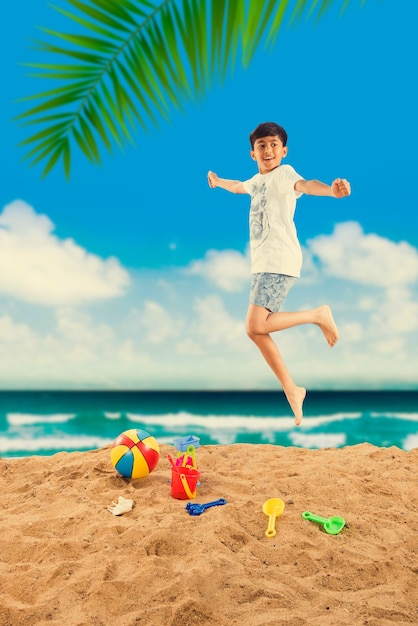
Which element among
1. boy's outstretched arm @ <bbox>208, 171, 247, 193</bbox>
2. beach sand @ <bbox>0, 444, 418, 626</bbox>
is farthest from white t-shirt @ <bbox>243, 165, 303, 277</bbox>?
beach sand @ <bbox>0, 444, 418, 626</bbox>

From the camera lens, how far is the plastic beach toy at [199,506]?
11.9 feet

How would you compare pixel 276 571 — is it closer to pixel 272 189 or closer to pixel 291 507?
pixel 291 507

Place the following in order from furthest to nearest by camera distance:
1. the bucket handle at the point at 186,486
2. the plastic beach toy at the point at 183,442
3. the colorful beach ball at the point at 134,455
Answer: the plastic beach toy at the point at 183,442
the colorful beach ball at the point at 134,455
the bucket handle at the point at 186,486

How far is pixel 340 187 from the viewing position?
8.97 ft

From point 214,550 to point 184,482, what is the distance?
909 millimetres

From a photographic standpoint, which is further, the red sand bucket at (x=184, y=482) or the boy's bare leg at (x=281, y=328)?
the red sand bucket at (x=184, y=482)

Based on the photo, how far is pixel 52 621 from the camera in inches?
99.0

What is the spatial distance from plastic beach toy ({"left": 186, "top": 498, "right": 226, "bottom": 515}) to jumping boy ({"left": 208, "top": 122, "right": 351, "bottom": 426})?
1.15 meters

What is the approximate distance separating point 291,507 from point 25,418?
1392 centimetres

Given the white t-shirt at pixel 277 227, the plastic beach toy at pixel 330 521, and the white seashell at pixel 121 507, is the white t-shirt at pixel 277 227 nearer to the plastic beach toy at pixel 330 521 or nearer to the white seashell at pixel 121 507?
the plastic beach toy at pixel 330 521

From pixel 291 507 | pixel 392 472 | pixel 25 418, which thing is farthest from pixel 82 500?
pixel 25 418

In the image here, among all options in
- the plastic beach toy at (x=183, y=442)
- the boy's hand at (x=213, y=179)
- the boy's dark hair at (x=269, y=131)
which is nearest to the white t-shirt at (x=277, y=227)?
the boy's dark hair at (x=269, y=131)

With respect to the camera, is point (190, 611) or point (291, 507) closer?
point (190, 611)

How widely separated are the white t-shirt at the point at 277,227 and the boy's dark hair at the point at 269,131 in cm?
20
